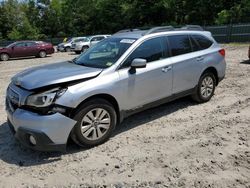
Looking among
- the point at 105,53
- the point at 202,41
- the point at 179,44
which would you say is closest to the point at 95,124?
the point at 105,53

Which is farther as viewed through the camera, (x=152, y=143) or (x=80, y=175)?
(x=152, y=143)

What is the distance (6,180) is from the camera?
3984 mm

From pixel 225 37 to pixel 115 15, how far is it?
83.4ft

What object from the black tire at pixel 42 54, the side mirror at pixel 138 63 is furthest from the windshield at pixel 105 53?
the black tire at pixel 42 54

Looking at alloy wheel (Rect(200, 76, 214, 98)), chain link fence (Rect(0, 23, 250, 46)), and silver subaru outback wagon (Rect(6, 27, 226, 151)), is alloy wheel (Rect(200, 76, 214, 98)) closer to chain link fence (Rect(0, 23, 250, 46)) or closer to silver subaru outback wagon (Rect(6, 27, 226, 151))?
silver subaru outback wagon (Rect(6, 27, 226, 151))

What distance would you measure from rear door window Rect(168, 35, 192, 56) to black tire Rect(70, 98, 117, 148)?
1886mm

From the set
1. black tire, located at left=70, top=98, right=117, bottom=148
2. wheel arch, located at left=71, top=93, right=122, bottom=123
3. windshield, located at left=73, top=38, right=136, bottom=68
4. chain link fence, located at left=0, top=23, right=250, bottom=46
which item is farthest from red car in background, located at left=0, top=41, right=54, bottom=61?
black tire, located at left=70, top=98, right=117, bottom=148

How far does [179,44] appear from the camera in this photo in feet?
20.1

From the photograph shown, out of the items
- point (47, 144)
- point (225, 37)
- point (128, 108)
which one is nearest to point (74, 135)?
point (47, 144)

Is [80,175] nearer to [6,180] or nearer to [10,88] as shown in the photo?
[6,180]

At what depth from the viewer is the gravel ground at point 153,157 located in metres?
3.86

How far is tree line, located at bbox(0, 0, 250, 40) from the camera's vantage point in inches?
1467

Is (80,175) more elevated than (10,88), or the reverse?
(10,88)

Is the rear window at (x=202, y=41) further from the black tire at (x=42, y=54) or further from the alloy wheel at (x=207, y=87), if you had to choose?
the black tire at (x=42, y=54)
